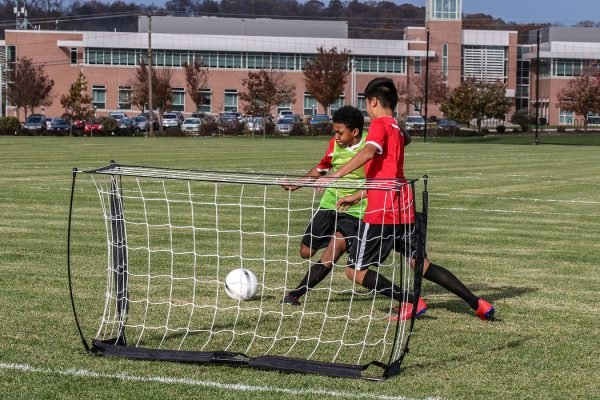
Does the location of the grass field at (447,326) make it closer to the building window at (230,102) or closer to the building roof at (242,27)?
the building window at (230,102)

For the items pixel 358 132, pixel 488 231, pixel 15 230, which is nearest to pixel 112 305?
pixel 358 132

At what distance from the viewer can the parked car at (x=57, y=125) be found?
264ft

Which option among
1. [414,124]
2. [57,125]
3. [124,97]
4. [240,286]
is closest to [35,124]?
[57,125]

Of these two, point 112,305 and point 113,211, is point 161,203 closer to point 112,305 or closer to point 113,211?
point 112,305

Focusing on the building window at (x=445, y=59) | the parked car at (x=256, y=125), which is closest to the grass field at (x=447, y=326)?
the parked car at (x=256, y=125)

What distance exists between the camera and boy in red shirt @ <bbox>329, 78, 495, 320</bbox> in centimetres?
881

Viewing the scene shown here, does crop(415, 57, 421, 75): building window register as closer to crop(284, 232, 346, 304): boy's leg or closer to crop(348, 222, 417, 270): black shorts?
crop(284, 232, 346, 304): boy's leg

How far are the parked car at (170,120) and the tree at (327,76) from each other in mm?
17775

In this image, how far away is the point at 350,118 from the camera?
10117mm

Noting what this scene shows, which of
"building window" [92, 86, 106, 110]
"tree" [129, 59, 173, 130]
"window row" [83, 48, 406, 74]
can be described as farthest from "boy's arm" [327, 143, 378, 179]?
"building window" [92, 86, 106, 110]

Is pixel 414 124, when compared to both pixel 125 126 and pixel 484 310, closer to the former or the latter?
pixel 125 126

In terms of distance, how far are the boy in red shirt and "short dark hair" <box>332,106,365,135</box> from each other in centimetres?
84

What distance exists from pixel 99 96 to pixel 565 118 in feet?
170

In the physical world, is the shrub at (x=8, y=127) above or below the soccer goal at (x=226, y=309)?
above
